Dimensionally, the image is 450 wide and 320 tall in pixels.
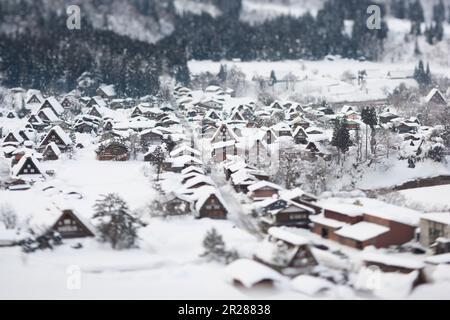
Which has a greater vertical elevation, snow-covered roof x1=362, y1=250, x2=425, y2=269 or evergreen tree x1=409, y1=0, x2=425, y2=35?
evergreen tree x1=409, y1=0, x2=425, y2=35

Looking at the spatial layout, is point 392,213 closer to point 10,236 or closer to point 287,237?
point 287,237

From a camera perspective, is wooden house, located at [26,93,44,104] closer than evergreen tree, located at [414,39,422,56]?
Yes

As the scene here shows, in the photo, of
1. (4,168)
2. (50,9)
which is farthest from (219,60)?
(4,168)

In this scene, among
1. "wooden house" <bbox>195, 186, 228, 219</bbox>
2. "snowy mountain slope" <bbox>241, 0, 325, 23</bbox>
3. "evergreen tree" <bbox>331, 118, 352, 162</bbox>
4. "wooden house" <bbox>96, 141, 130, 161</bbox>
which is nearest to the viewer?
"wooden house" <bbox>195, 186, 228, 219</bbox>

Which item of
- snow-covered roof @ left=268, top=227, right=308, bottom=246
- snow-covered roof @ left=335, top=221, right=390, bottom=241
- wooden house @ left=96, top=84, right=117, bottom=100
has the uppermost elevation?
wooden house @ left=96, top=84, right=117, bottom=100

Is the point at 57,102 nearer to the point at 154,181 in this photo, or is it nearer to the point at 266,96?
the point at 266,96

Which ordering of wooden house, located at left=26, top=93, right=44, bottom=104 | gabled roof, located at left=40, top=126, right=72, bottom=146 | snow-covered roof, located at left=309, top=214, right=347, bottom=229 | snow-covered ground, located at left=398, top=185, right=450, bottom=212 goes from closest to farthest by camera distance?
1. snow-covered roof, located at left=309, top=214, right=347, bottom=229
2. snow-covered ground, located at left=398, top=185, right=450, bottom=212
3. gabled roof, located at left=40, top=126, right=72, bottom=146
4. wooden house, located at left=26, top=93, right=44, bottom=104

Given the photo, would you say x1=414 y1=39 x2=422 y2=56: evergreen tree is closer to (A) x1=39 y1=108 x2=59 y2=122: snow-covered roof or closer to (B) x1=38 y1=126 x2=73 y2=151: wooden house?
(A) x1=39 y1=108 x2=59 y2=122: snow-covered roof

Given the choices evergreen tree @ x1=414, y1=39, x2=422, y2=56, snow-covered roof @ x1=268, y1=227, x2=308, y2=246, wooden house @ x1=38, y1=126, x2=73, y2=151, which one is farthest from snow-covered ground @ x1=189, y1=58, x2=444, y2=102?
snow-covered roof @ x1=268, y1=227, x2=308, y2=246
